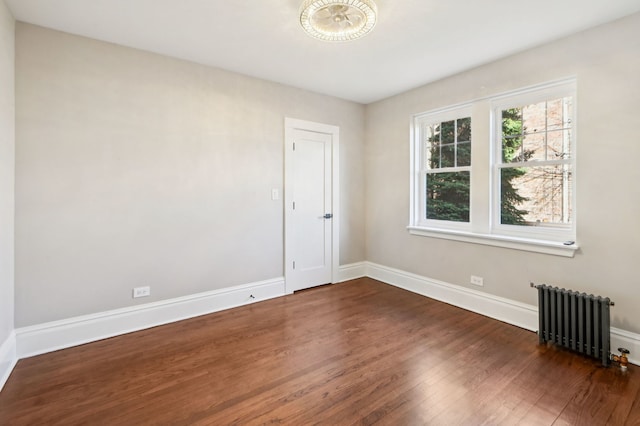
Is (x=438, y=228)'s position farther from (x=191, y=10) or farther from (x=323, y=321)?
(x=191, y=10)

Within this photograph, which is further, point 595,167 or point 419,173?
point 419,173

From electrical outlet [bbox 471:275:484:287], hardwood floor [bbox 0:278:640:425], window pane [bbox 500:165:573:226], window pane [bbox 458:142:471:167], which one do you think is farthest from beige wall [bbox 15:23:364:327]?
window pane [bbox 500:165:573:226]

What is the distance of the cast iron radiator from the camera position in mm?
2244

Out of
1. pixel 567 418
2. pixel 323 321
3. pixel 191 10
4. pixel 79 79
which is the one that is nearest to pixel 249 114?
pixel 191 10

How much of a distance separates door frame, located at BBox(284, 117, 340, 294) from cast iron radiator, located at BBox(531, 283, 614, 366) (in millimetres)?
2398

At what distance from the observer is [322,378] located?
2096 millimetres

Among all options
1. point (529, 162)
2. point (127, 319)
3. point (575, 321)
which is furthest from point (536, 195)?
point (127, 319)

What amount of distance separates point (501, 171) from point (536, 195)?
16.2 inches

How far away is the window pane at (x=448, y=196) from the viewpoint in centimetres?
354

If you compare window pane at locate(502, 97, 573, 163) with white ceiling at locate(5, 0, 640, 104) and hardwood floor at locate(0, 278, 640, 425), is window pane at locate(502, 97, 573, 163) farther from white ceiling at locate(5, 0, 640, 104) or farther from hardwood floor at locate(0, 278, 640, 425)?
hardwood floor at locate(0, 278, 640, 425)

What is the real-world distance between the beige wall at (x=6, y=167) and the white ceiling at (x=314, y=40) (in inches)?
10.2

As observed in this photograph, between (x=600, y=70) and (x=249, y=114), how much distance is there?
10.6ft

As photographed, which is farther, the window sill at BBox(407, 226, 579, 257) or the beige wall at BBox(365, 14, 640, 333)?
the window sill at BBox(407, 226, 579, 257)

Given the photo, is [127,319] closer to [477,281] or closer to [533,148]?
[477,281]
